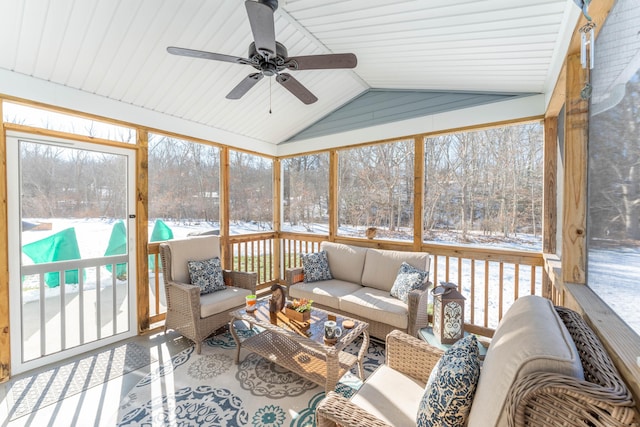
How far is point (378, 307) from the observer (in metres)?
2.83

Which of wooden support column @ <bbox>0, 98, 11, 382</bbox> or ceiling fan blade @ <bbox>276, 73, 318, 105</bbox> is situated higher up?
ceiling fan blade @ <bbox>276, 73, 318, 105</bbox>

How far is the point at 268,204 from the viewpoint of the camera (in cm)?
500

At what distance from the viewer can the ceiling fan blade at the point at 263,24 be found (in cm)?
146

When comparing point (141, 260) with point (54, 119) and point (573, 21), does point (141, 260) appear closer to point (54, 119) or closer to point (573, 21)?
point (54, 119)

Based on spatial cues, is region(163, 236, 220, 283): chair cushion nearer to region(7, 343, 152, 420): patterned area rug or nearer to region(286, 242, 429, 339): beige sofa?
region(7, 343, 152, 420): patterned area rug

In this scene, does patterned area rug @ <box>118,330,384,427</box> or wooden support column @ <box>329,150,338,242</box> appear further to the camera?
wooden support column @ <box>329,150,338,242</box>

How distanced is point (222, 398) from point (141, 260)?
2026 mm

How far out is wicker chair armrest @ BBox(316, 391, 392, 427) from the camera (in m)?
1.20

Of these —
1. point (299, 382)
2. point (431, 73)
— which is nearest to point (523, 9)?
point (431, 73)

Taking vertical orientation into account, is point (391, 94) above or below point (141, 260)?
above

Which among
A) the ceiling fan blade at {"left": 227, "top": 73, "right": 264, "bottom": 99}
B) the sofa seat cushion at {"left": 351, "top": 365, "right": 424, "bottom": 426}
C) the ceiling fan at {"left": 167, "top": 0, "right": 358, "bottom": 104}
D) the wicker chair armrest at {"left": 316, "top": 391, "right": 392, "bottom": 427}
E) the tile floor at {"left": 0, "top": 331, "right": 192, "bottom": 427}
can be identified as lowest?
the tile floor at {"left": 0, "top": 331, "right": 192, "bottom": 427}

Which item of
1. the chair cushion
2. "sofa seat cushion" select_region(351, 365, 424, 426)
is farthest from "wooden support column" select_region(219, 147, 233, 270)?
"sofa seat cushion" select_region(351, 365, 424, 426)

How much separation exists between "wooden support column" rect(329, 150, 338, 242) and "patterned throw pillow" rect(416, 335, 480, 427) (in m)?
3.26

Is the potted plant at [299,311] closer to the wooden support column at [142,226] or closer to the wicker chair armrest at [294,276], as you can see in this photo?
the wicker chair armrest at [294,276]
